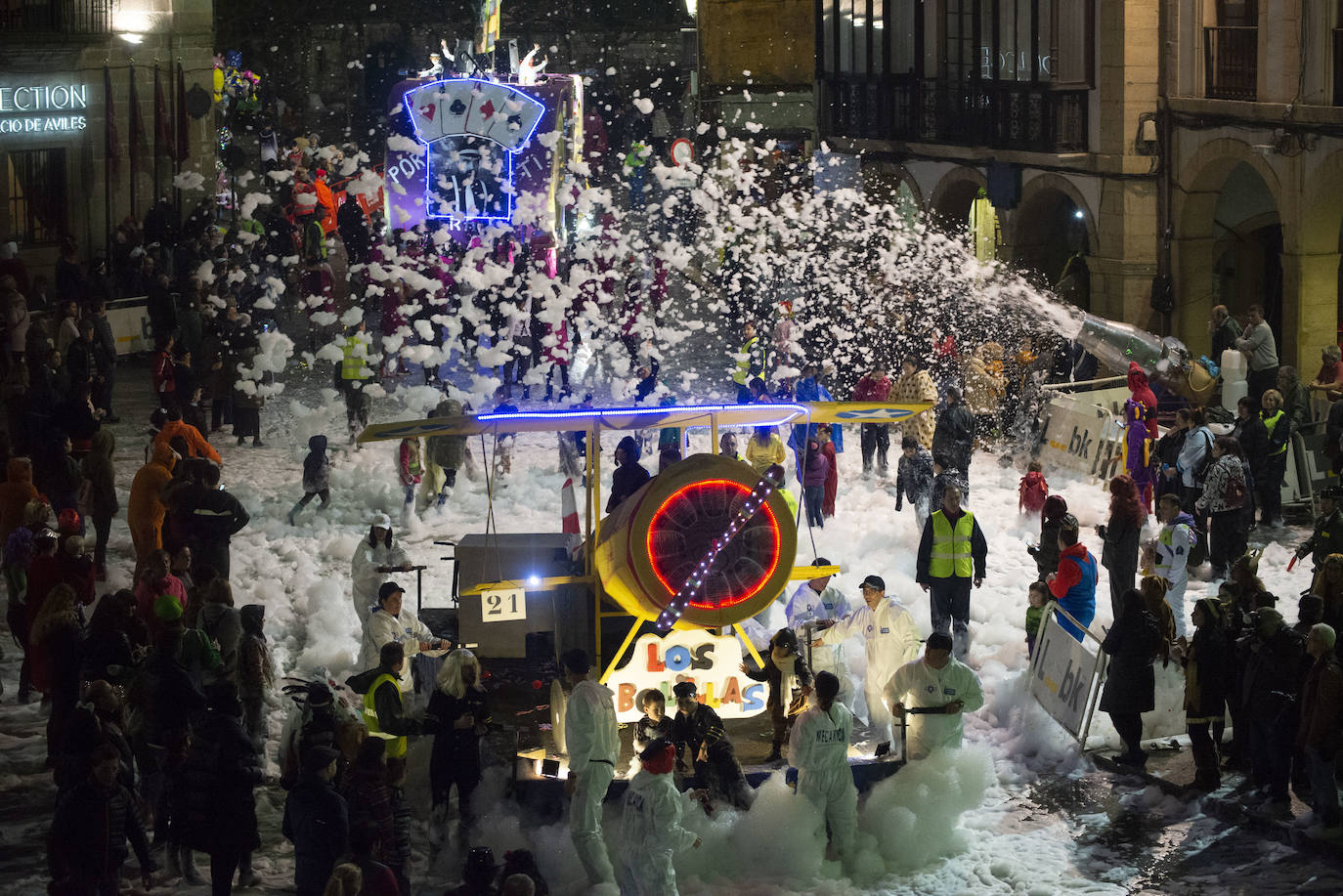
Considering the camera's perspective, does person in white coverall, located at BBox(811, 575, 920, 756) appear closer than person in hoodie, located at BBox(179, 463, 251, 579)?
Yes

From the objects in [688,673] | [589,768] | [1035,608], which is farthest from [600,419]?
[1035,608]

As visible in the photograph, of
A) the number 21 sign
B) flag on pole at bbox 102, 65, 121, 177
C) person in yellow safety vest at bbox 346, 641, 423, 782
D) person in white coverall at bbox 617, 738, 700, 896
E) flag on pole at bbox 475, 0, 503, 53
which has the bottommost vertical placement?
person in white coverall at bbox 617, 738, 700, 896

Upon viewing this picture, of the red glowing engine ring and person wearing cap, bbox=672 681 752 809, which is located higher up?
the red glowing engine ring

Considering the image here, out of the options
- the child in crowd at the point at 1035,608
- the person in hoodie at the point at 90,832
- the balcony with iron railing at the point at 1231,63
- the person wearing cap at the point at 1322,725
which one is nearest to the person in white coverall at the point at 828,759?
the person wearing cap at the point at 1322,725

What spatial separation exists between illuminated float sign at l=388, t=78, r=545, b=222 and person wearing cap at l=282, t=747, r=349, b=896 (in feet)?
42.6

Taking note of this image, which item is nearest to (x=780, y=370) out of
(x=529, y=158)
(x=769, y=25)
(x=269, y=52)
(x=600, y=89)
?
(x=529, y=158)

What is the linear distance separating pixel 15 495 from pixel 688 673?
5.47m

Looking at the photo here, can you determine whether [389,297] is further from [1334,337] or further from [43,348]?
[1334,337]

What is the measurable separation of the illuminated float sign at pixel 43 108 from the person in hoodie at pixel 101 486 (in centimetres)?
1480

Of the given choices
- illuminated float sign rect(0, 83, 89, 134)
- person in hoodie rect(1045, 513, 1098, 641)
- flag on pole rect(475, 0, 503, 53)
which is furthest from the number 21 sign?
illuminated float sign rect(0, 83, 89, 134)

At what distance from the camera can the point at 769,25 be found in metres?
31.6

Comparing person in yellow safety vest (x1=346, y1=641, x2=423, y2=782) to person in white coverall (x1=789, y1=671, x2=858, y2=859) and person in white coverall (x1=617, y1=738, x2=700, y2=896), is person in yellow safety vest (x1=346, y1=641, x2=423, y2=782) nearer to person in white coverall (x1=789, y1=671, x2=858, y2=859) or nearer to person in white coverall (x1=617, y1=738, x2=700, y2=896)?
person in white coverall (x1=617, y1=738, x2=700, y2=896)

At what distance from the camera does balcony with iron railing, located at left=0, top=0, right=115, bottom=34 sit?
2852 centimetres

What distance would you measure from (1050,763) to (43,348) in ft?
36.3
